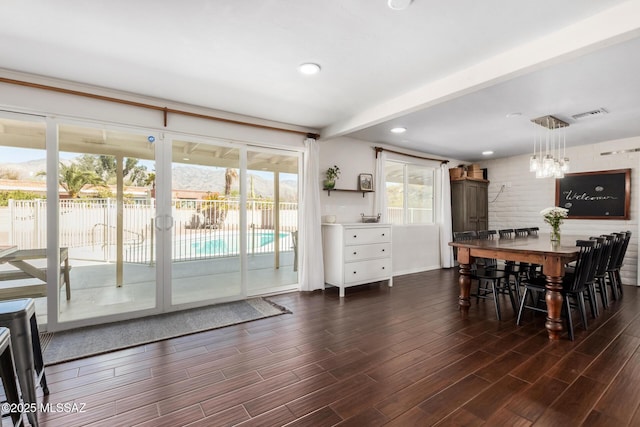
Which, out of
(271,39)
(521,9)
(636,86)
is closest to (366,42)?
(271,39)

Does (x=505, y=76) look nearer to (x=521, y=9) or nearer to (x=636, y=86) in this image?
(x=521, y=9)

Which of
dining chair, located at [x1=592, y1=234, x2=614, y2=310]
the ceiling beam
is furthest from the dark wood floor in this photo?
Result: the ceiling beam

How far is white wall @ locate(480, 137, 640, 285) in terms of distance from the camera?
4859mm

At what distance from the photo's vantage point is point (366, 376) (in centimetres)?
209

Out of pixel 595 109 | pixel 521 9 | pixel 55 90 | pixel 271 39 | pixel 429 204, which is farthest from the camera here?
pixel 429 204

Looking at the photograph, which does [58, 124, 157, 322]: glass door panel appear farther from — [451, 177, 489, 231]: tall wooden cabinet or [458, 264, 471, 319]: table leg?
[451, 177, 489, 231]: tall wooden cabinet

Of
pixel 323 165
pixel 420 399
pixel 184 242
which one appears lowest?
pixel 420 399

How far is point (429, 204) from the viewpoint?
625cm

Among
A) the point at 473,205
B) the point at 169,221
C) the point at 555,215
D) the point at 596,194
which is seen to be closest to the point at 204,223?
the point at 169,221

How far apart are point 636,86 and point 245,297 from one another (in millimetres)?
4717

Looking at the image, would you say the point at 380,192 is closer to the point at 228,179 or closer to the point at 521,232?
the point at 521,232

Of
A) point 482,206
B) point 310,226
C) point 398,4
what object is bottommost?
point 310,226

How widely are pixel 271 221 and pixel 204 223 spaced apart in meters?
0.93

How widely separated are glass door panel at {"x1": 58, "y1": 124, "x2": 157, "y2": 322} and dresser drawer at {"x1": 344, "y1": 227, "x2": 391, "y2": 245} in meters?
2.42
